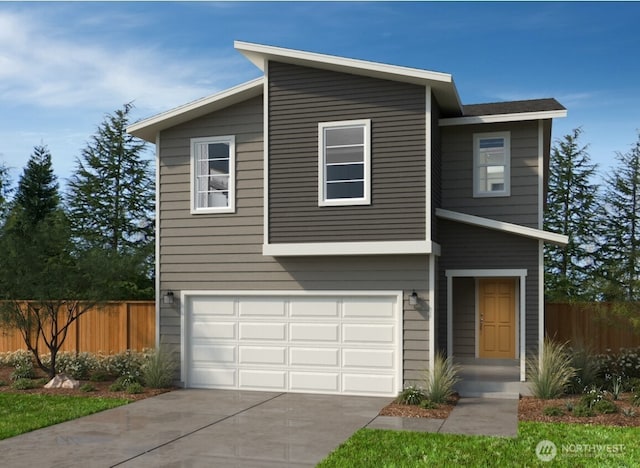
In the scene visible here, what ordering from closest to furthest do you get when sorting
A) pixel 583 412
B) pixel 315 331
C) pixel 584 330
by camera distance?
pixel 583 412, pixel 315 331, pixel 584 330

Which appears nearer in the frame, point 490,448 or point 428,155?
point 490,448

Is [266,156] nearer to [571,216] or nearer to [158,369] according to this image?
[158,369]

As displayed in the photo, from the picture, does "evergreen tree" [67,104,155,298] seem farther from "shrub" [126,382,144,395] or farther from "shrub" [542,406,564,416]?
"shrub" [542,406,564,416]

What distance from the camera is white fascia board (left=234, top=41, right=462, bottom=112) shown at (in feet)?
39.8

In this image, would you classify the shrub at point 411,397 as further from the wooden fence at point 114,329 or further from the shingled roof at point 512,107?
the wooden fence at point 114,329

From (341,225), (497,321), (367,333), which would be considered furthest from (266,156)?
(497,321)

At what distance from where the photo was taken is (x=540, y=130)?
554 inches

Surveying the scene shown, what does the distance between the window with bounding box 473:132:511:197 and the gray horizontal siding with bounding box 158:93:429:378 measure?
2.89 m

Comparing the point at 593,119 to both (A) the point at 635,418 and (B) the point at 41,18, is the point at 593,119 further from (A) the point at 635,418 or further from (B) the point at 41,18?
(B) the point at 41,18

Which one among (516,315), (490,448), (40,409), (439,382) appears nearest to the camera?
(490,448)

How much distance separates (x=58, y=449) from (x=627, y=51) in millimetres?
19119

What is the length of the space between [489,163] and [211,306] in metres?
6.68

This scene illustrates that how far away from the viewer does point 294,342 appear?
1332cm

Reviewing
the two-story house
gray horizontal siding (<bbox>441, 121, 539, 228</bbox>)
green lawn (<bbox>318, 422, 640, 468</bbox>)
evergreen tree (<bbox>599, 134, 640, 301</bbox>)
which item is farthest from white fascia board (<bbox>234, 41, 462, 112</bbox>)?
evergreen tree (<bbox>599, 134, 640, 301</bbox>)
